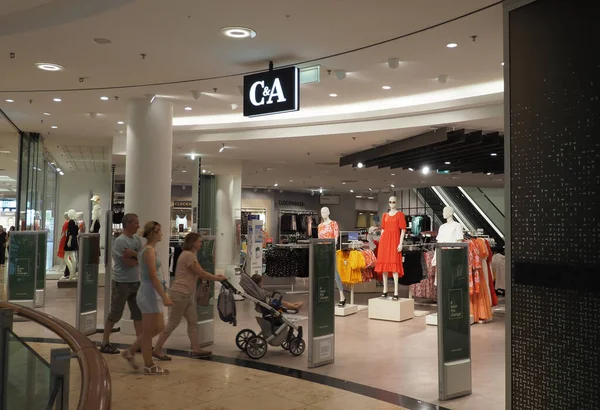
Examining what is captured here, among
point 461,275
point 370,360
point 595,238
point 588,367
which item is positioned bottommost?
point 370,360

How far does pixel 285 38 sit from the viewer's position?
584 cm

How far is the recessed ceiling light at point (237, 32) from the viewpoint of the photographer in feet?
18.2

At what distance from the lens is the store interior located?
5.93 m

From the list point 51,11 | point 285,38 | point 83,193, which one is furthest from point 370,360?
point 83,193

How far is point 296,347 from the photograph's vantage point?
21.3 feet

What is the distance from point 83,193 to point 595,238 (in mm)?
17691

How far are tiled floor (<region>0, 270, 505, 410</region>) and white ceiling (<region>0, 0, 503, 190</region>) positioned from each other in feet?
9.49

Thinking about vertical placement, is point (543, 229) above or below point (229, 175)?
below

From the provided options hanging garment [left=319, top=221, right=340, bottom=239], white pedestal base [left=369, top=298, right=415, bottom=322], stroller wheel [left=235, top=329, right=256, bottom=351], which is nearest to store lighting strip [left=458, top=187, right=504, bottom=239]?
hanging garment [left=319, top=221, right=340, bottom=239]

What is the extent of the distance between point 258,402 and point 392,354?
7.93 ft

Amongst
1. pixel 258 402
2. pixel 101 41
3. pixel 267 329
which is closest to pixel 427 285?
pixel 267 329

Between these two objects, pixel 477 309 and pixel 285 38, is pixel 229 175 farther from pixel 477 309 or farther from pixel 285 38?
pixel 285 38

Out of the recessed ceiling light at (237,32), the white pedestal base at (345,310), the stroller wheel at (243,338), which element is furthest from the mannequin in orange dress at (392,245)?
the recessed ceiling light at (237,32)

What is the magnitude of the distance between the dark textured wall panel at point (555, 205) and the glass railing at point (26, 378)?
3.22m
